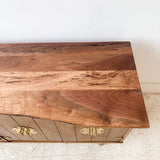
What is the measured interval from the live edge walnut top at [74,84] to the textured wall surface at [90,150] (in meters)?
0.51

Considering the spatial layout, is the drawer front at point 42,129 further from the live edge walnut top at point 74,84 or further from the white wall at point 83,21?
the white wall at point 83,21

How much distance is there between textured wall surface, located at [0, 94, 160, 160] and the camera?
2.95ft

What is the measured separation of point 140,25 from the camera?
0.69 m

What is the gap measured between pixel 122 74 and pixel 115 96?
110 mm

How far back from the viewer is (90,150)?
92 cm

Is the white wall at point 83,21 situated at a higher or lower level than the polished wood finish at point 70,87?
higher

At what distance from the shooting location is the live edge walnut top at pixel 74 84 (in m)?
0.52

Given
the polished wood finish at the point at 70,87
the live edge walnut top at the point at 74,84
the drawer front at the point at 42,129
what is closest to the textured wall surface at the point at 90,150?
the drawer front at the point at 42,129

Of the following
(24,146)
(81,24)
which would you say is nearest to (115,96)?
(81,24)

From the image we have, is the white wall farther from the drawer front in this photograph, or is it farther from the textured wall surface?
the textured wall surface

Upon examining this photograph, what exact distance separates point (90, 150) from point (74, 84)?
0.55 m

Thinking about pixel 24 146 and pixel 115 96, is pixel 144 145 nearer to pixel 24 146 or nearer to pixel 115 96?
pixel 115 96

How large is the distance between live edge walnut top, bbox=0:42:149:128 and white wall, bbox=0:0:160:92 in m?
0.06

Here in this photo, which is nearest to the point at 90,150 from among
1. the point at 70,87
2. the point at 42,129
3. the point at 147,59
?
the point at 42,129
